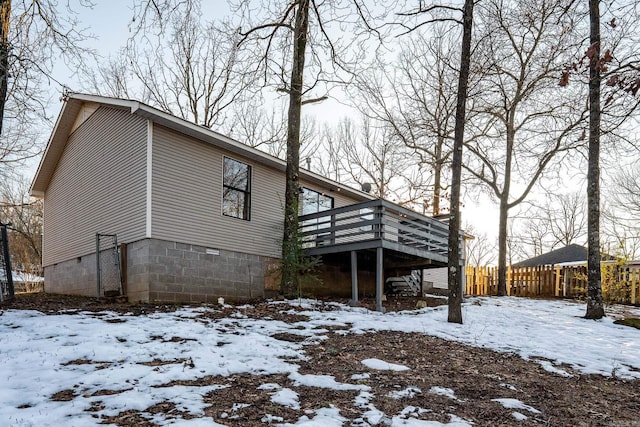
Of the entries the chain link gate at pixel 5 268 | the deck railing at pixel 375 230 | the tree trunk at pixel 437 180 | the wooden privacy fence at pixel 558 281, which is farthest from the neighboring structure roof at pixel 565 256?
the chain link gate at pixel 5 268

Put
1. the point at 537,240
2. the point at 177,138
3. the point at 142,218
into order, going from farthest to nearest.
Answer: the point at 537,240 → the point at 177,138 → the point at 142,218

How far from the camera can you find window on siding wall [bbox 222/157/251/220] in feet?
37.5

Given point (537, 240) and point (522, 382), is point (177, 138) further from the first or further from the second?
point (537, 240)

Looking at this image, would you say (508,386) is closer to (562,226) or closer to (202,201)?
(202,201)

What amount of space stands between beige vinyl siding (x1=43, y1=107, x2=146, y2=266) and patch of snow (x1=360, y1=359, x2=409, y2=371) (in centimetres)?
633

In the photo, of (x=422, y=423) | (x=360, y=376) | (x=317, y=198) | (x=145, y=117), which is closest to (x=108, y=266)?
(x=145, y=117)

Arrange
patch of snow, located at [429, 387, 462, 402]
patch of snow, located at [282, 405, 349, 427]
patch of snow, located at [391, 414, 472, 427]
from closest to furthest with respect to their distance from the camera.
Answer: patch of snow, located at [282, 405, 349, 427] < patch of snow, located at [391, 414, 472, 427] < patch of snow, located at [429, 387, 462, 402]

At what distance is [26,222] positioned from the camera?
85.6 ft

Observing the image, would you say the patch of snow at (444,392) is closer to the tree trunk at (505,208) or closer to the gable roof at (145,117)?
the gable roof at (145,117)

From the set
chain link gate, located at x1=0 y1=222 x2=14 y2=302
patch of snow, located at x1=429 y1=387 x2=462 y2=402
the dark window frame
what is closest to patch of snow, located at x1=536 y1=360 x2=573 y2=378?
patch of snow, located at x1=429 y1=387 x2=462 y2=402

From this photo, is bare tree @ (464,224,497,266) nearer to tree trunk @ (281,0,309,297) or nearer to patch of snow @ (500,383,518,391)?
tree trunk @ (281,0,309,297)

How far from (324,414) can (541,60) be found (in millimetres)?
17044

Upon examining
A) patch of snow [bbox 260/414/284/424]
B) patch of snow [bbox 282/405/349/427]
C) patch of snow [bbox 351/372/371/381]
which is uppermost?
patch of snow [bbox 260/414/284/424]

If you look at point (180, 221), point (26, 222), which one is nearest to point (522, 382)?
point (180, 221)
